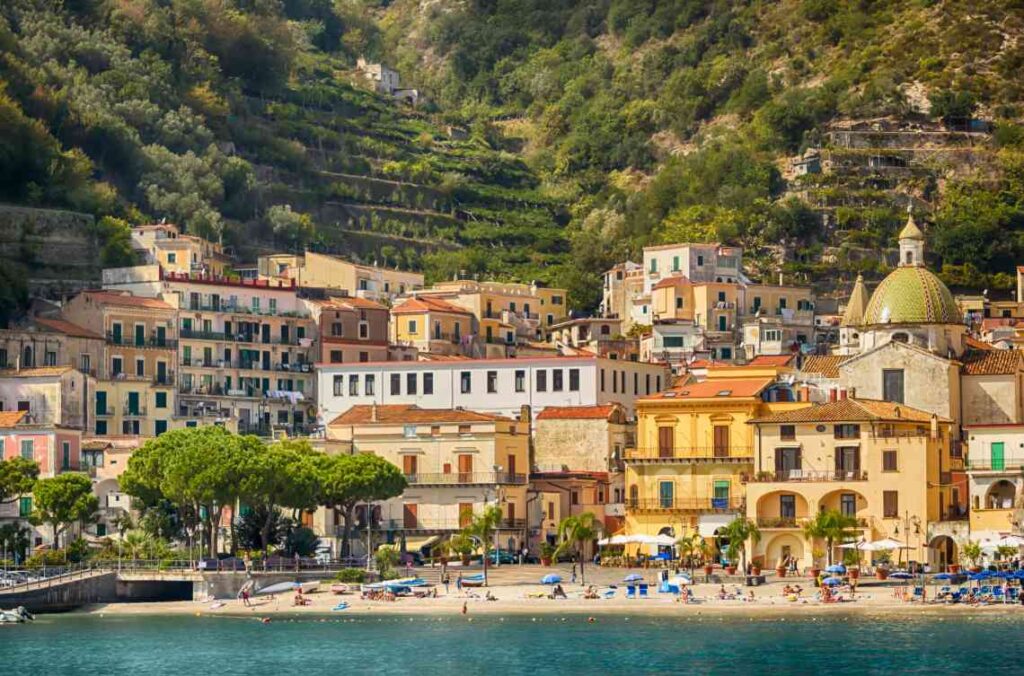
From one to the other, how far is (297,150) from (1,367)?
57091 mm

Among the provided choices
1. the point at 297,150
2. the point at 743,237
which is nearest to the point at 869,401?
the point at 743,237

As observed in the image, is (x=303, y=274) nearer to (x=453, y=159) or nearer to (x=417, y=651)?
(x=453, y=159)

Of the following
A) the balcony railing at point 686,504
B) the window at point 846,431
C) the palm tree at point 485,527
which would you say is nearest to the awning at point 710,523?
the balcony railing at point 686,504

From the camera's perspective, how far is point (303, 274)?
519ft

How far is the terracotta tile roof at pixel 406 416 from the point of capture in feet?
406

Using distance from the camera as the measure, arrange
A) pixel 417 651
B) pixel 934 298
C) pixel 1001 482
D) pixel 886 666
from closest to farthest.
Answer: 1. pixel 886 666
2. pixel 417 651
3. pixel 1001 482
4. pixel 934 298

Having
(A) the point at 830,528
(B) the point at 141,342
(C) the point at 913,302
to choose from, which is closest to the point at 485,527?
(A) the point at 830,528

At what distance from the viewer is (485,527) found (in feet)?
378

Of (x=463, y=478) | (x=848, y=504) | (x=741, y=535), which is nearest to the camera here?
(x=741, y=535)

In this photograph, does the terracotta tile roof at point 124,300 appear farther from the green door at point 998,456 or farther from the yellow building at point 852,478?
the green door at point 998,456

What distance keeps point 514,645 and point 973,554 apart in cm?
2144

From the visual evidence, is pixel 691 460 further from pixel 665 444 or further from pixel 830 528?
pixel 830 528

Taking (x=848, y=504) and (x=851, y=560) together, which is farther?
(x=848, y=504)

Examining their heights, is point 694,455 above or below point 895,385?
below
